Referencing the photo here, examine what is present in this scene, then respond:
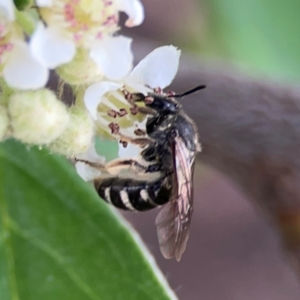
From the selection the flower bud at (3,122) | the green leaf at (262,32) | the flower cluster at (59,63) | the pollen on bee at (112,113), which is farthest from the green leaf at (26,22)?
the green leaf at (262,32)

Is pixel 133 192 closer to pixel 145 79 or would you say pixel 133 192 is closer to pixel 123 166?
pixel 123 166

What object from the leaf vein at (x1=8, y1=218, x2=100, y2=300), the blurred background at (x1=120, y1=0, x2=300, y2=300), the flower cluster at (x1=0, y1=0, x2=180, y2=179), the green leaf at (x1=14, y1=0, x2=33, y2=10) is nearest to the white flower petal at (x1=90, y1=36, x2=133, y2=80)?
the flower cluster at (x1=0, y1=0, x2=180, y2=179)

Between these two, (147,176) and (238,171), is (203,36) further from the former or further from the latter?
(147,176)

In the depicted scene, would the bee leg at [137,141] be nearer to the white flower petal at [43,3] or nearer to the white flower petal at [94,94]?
the white flower petal at [94,94]

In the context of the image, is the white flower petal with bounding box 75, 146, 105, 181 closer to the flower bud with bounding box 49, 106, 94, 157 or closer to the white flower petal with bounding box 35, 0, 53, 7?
the flower bud with bounding box 49, 106, 94, 157

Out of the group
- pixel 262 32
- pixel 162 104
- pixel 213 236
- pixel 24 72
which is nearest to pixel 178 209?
pixel 162 104

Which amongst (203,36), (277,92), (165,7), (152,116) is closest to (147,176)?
(152,116)
